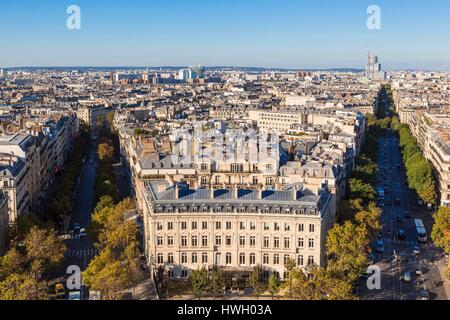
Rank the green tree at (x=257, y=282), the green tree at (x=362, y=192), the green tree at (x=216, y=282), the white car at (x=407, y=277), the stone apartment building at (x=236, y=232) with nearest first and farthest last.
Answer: the green tree at (x=216, y=282) < the green tree at (x=257, y=282) < the stone apartment building at (x=236, y=232) < the white car at (x=407, y=277) < the green tree at (x=362, y=192)

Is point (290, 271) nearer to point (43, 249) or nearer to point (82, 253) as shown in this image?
point (43, 249)

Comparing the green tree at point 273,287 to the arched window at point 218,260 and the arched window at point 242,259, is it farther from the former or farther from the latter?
the arched window at point 218,260

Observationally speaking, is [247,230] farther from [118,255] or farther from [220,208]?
[118,255]

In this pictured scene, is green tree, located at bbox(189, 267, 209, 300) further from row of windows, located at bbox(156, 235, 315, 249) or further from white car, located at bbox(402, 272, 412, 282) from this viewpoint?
white car, located at bbox(402, 272, 412, 282)

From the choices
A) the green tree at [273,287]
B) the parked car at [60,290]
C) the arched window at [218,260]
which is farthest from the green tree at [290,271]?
the parked car at [60,290]

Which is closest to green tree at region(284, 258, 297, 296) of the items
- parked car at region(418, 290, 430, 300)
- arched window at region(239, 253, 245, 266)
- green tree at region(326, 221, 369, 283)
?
green tree at region(326, 221, 369, 283)

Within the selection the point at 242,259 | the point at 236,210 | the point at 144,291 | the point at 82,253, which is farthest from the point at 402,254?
the point at 82,253

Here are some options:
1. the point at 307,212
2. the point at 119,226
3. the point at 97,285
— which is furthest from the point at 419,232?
the point at 97,285
